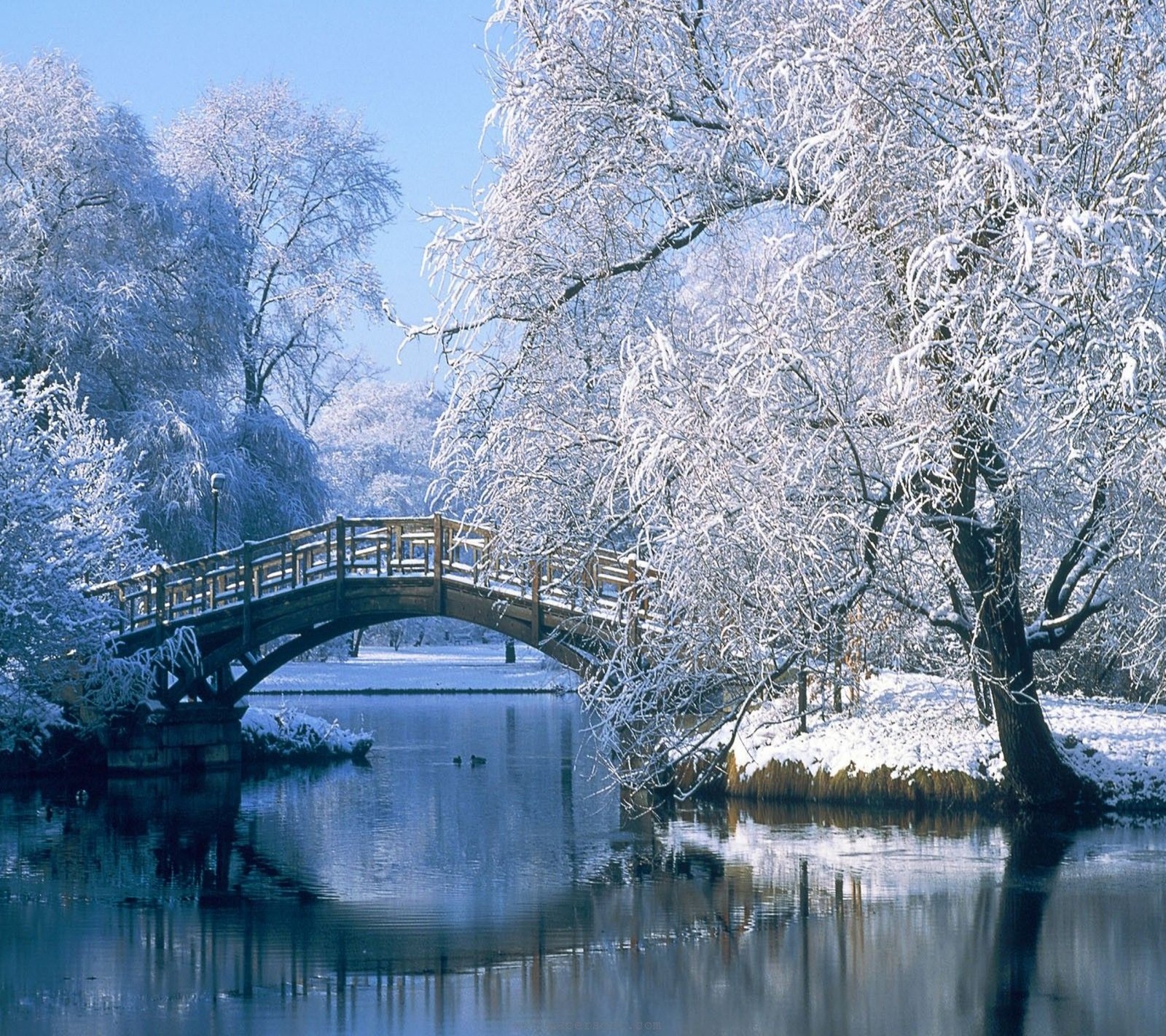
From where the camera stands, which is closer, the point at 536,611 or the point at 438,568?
the point at 536,611

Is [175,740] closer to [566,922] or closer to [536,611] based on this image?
[536,611]

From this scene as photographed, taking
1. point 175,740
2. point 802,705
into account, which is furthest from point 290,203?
point 802,705

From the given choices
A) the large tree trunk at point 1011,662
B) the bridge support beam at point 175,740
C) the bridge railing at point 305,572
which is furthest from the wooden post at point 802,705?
the bridge support beam at point 175,740

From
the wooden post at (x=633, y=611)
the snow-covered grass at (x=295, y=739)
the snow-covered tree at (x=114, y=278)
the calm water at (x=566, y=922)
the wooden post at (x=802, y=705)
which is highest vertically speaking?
the snow-covered tree at (x=114, y=278)

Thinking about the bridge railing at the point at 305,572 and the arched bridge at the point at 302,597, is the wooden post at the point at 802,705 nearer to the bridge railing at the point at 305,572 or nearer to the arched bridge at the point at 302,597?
the bridge railing at the point at 305,572

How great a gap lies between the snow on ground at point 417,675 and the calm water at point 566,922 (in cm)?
2491

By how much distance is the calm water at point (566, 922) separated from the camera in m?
9.02

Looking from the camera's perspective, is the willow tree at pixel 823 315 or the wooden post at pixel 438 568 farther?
the wooden post at pixel 438 568

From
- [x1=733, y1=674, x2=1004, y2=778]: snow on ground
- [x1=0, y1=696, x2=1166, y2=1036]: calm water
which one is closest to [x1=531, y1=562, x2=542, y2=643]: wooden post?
[x1=0, y1=696, x2=1166, y2=1036]: calm water

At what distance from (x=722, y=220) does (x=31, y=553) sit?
10175 mm

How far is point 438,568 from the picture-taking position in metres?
23.9

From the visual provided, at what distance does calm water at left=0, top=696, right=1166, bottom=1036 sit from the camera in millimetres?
9023

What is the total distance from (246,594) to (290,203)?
11.3 m

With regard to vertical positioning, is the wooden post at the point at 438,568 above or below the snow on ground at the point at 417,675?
above
